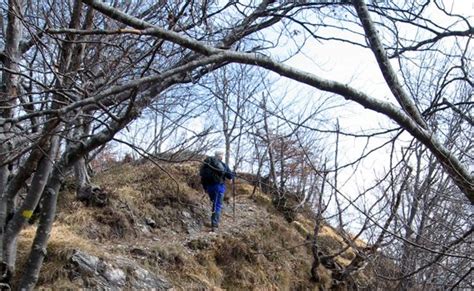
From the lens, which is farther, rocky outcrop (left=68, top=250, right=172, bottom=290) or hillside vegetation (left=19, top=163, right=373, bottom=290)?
hillside vegetation (left=19, top=163, right=373, bottom=290)

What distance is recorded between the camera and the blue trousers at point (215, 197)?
9375mm

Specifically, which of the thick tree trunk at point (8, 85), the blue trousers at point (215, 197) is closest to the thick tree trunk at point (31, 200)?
the thick tree trunk at point (8, 85)

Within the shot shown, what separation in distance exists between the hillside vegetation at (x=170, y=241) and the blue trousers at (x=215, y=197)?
0.29 metres

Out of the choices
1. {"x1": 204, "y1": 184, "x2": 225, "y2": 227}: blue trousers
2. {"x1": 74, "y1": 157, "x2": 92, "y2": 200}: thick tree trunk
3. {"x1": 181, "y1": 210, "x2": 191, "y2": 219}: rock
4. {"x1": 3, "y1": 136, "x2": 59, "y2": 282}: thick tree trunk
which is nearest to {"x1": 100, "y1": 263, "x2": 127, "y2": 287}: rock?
{"x1": 3, "y1": 136, "x2": 59, "y2": 282}: thick tree trunk

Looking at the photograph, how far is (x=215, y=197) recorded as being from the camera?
949cm

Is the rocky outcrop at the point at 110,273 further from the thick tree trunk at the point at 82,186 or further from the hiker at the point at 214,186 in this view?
the hiker at the point at 214,186

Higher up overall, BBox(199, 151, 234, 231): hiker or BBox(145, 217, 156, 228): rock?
BBox(199, 151, 234, 231): hiker

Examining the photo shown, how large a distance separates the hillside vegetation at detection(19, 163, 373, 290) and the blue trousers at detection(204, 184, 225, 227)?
0.29 meters

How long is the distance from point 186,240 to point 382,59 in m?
6.74

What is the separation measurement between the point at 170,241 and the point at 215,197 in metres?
1.17

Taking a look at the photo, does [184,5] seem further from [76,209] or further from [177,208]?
[177,208]

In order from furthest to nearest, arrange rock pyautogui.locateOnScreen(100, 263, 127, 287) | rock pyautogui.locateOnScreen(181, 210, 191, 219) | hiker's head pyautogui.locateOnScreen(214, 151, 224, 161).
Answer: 1. rock pyautogui.locateOnScreen(181, 210, 191, 219)
2. hiker's head pyautogui.locateOnScreen(214, 151, 224, 161)
3. rock pyautogui.locateOnScreen(100, 263, 127, 287)

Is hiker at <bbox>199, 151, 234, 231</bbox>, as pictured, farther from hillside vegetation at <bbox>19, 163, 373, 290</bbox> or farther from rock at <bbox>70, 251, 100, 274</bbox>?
rock at <bbox>70, 251, 100, 274</bbox>

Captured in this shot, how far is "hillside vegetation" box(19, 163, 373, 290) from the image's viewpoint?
23.1 feet
